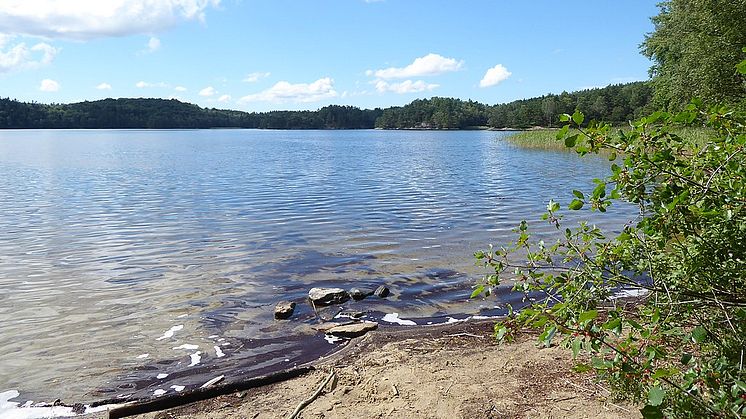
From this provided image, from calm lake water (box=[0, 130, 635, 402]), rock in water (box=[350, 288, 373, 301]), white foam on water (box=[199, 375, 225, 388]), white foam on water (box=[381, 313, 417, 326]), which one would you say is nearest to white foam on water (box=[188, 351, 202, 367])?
calm lake water (box=[0, 130, 635, 402])

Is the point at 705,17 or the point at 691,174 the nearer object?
the point at 691,174

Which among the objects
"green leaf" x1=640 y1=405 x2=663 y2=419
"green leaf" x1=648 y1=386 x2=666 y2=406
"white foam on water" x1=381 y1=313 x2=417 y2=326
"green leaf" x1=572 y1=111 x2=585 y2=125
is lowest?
"white foam on water" x1=381 y1=313 x2=417 y2=326

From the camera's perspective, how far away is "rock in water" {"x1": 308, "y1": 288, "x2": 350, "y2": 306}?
10877 mm

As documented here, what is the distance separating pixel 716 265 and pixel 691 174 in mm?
624

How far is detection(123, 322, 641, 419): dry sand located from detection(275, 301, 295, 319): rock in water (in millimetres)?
2369

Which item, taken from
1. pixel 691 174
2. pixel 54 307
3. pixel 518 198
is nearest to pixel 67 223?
pixel 54 307

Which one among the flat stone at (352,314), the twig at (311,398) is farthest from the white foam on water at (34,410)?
the flat stone at (352,314)

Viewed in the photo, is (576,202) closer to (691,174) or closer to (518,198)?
(691,174)

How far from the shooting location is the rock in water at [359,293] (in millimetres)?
11227

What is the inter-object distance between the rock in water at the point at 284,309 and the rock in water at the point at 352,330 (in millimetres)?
1169

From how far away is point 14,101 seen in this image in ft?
589

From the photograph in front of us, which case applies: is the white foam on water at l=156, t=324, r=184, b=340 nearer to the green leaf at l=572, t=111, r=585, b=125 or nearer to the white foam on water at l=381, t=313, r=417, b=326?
the white foam on water at l=381, t=313, r=417, b=326

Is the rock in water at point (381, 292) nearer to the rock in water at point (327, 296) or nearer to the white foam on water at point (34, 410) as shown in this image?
the rock in water at point (327, 296)

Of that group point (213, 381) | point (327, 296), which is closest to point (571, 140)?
point (213, 381)
